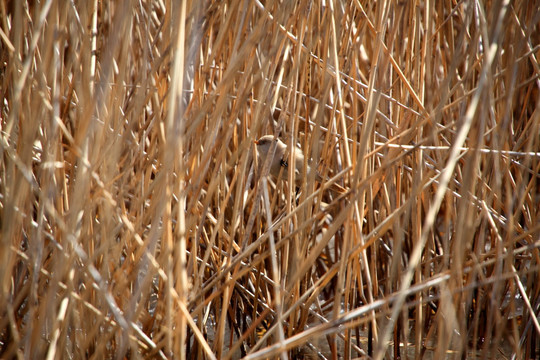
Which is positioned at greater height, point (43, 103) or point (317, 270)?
point (43, 103)

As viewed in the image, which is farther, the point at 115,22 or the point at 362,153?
the point at 362,153

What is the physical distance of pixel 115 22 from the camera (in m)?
1.28

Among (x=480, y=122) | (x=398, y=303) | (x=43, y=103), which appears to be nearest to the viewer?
(x=398, y=303)

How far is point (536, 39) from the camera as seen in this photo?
258cm

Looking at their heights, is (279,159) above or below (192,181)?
below

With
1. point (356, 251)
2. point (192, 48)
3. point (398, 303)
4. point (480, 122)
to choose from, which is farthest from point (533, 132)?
point (192, 48)

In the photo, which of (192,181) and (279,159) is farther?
(279,159)

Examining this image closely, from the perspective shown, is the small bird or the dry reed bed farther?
the small bird

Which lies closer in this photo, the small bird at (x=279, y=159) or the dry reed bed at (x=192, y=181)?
the dry reed bed at (x=192, y=181)

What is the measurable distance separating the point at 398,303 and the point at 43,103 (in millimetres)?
937

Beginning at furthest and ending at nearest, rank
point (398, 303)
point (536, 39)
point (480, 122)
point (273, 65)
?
1. point (536, 39)
2. point (273, 65)
3. point (480, 122)
4. point (398, 303)

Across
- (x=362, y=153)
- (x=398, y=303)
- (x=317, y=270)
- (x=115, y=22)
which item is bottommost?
(x=317, y=270)

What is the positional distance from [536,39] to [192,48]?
1.83 meters

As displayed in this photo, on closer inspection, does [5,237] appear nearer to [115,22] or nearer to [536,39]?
[115,22]
